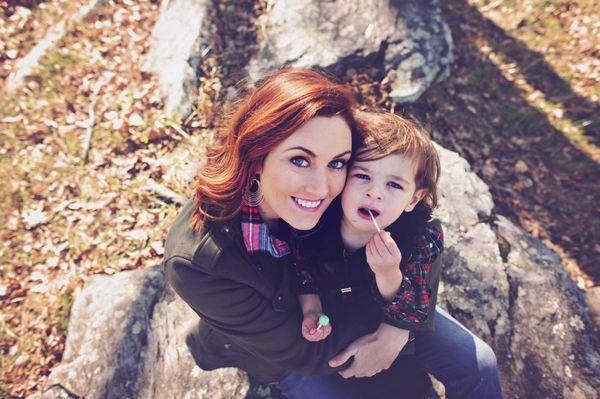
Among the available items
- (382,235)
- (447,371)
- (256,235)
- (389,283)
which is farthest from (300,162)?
(447,371)

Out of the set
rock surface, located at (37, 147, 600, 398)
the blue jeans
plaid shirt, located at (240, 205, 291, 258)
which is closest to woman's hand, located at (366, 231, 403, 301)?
plaid shirt, located at (240, 205, 291, 258)

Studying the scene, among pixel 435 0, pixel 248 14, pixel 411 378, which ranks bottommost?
pixel 411 378

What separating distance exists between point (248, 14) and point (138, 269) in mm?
3881

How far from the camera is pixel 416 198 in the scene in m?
2.52

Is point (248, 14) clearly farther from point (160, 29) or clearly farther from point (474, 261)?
point (474, 261)

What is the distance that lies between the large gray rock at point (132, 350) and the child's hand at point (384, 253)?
187 centimetres

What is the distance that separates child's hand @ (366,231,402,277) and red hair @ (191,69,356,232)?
69 centimetres

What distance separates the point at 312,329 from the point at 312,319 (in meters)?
0.07

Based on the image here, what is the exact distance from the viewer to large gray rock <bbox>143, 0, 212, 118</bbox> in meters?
4.79

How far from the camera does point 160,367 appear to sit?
3250 millimetres

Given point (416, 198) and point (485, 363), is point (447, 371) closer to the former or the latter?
point (485, 363)

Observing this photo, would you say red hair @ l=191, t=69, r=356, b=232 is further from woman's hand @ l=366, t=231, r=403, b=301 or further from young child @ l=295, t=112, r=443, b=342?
woman's hand @ l=366, t=231, r=403, b=301

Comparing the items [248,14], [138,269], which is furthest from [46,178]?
[248,14]

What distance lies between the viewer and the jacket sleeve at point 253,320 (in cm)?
198
